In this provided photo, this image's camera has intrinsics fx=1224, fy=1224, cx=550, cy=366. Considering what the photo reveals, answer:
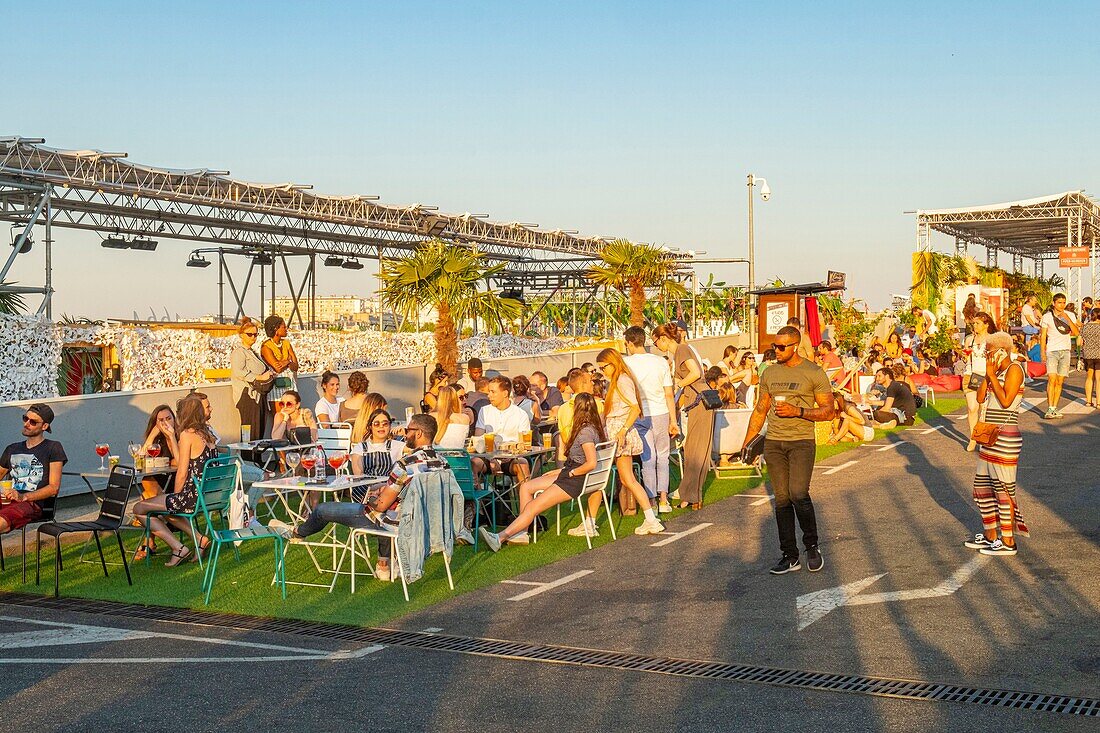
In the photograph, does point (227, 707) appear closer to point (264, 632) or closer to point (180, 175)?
point (264, 632)

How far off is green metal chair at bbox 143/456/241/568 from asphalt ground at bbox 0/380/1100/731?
1.45 metres

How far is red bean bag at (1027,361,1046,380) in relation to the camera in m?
28.0

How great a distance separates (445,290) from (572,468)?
11933mm

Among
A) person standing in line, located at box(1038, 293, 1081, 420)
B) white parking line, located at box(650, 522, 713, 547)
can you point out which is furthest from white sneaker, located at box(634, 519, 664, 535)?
person standing in line, located at box(1038, 293, 1081, 420)

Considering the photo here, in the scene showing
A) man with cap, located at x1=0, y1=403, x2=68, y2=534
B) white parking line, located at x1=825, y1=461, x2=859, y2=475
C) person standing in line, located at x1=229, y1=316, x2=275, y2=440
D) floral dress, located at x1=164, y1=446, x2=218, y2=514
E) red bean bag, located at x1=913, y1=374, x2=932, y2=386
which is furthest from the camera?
red bean bag, located at x1=913, y1=374, x2=932, y2=386

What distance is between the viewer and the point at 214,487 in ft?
31.6

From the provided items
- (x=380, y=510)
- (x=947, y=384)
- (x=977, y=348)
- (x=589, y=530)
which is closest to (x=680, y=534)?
(x=589, y=530)

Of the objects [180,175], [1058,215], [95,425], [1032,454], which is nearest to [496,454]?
[95,425]

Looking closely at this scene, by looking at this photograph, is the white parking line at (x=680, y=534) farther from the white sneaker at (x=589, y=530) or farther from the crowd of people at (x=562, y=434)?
the white sneaker at (x=589, y=530)

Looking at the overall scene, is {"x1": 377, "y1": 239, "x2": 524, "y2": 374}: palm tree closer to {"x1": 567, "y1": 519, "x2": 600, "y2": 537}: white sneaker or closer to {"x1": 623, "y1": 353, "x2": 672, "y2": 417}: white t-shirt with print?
{"x1": 623, "y1": 353, "x2": 672, "y2": 417}: white t-shirt with print

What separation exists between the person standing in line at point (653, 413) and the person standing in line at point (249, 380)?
5.07 m

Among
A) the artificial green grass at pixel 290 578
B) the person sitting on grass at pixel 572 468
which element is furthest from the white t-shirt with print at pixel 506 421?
the person sitting on grass at pixel 572 468

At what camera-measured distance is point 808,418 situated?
8656mm

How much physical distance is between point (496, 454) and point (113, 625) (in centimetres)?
393
